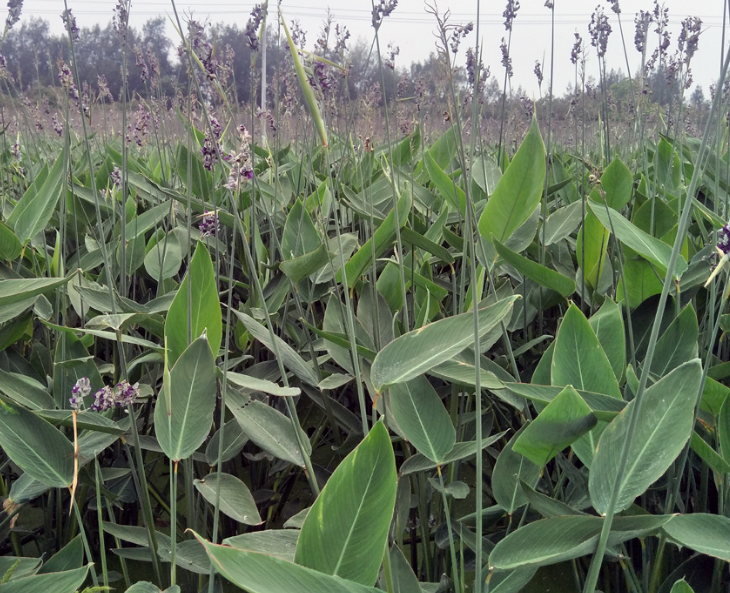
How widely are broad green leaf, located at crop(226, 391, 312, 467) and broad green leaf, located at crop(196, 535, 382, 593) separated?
222mm

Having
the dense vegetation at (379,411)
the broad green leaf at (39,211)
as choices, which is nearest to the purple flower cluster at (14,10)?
the dense vegetation at (379,411)

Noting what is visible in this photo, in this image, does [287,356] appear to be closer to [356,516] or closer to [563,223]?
[356,516]

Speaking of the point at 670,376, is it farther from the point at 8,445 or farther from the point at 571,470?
the point at 8,445

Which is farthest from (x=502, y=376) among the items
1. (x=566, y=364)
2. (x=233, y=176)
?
(x=233, y=176)

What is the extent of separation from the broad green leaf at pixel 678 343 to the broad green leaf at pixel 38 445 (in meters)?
0.65

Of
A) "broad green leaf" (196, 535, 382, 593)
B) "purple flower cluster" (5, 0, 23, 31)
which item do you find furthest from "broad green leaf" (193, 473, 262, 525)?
"purple flower cluster" (5, 0, 23, 31)

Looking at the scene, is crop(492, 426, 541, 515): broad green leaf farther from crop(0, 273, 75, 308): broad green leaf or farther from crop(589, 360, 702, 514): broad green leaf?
crop(0, 273, 75, 308): broad green leaf

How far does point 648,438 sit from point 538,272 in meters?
0.34

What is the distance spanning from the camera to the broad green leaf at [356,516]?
1.39ft

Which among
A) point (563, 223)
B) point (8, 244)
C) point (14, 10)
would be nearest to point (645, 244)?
point (563, 223)

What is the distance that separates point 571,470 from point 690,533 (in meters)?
Answer: 0.18

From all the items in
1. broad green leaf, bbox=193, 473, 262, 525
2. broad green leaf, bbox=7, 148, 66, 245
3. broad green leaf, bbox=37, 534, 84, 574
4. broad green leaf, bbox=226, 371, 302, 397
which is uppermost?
broad green leaf, bbox=7, 148, 66, 245

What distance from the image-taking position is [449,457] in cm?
62

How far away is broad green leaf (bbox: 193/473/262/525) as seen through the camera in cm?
60
